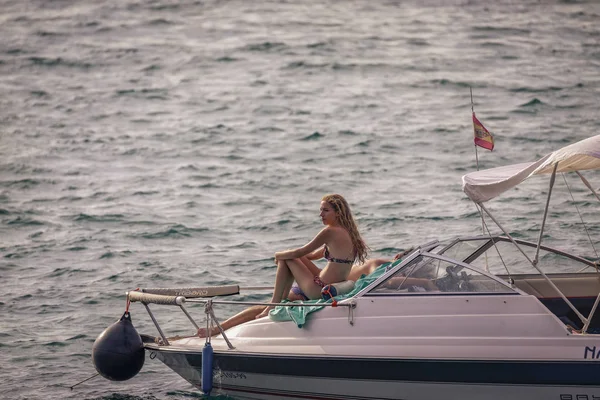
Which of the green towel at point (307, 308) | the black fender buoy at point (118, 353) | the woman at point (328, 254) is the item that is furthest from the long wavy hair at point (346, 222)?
the black fender buoy at point (118, 353)

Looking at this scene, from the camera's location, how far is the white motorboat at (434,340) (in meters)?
8.85

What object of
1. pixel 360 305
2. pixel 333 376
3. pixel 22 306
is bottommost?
pixel 22 306

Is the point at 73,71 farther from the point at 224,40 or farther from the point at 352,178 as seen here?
the point at 352,178

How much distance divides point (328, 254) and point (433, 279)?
4.40ft

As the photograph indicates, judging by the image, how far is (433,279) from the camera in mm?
9508

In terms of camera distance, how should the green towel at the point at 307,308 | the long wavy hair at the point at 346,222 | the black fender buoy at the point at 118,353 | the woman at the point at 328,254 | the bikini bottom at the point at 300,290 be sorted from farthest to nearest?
the long wavy hair at the point at 346,222
the woman at the point at 328,254
the bikini bottom at the point at 300,290
the black fender buoy at the point at 118,353
the green towel at the point at 307,308

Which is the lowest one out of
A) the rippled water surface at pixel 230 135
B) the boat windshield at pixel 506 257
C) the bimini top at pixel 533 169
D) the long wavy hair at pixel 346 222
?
the rippled water surface at pixel 230 135

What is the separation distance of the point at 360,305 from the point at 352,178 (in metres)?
11.1

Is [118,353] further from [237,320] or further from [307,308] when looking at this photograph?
[307,308]

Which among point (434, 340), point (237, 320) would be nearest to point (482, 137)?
point (434, 340)

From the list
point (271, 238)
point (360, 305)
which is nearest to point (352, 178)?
point (271, 238)

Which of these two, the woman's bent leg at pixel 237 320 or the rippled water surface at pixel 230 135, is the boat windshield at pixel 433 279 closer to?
the woman's bent leg at pixel 237 320

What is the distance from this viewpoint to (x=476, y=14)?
31.9 meters

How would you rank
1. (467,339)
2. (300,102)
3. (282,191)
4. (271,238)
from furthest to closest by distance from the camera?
(300,102)
(282,191)
(271,238)
(467,339)
